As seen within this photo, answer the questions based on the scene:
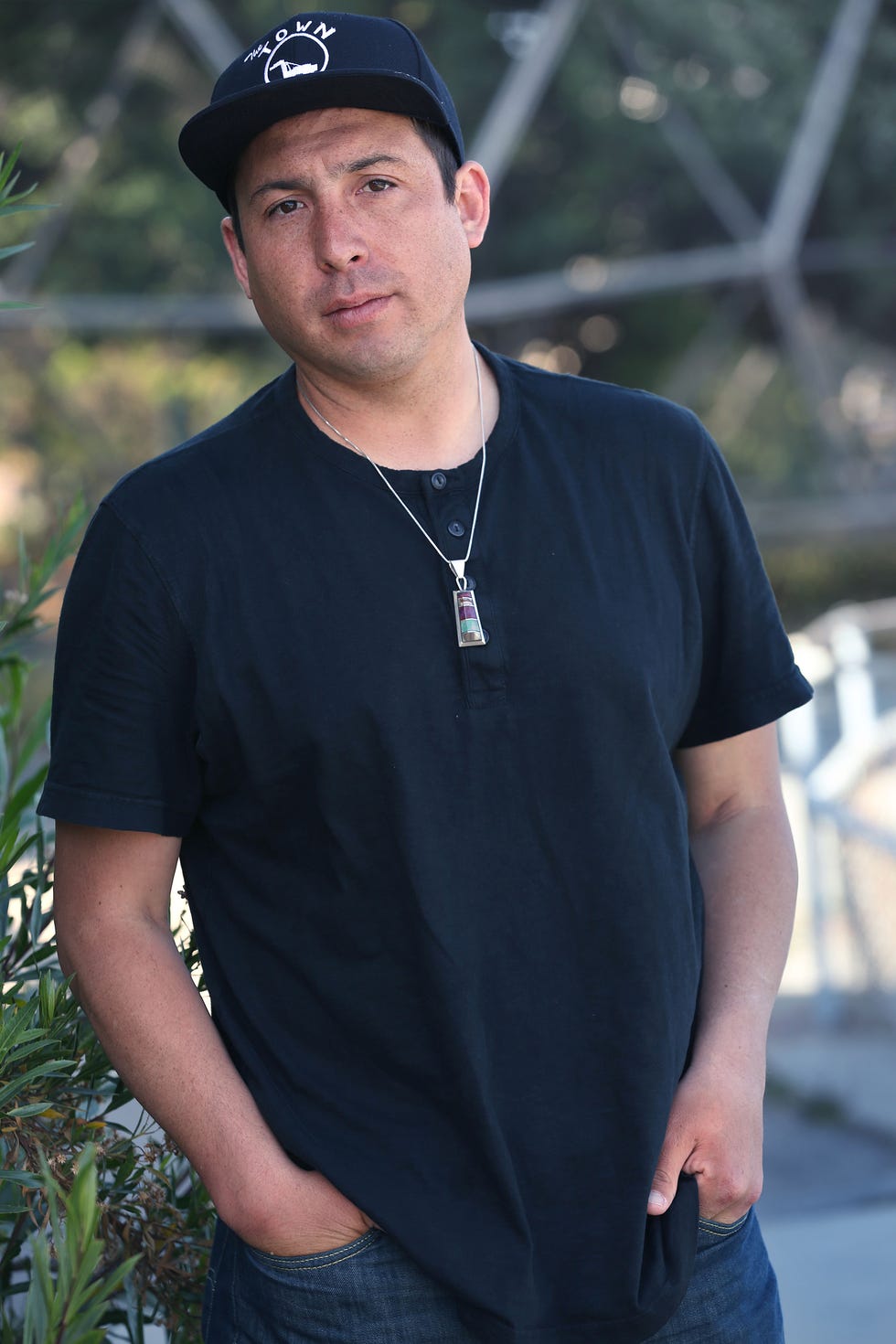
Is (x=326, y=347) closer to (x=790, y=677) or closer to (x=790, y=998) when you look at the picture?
(x=790, y=677)

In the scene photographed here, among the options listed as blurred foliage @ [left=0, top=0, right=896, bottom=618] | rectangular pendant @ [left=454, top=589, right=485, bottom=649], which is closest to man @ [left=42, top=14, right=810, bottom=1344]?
rectangular pendant @ [left=454, top=589, right=485, bottom=649]

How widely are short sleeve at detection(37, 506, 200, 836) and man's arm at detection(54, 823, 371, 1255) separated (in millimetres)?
63

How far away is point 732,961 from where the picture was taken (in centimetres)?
177

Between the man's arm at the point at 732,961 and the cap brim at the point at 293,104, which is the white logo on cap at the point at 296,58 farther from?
the man's arm at the point at 732,961

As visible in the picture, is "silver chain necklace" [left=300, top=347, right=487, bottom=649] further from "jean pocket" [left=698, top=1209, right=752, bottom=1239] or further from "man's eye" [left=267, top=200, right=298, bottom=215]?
"jean pocket" [left=698, top=1209, right=752, bottom=1239]

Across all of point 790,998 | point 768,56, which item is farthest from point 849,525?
point 790,998

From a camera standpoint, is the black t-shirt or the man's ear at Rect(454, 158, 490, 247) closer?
the black t-shirt

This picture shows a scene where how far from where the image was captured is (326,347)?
64.1 inches

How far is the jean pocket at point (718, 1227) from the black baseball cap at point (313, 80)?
4.09ft

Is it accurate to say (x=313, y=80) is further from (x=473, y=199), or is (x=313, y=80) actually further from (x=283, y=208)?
(x=473, y=199)

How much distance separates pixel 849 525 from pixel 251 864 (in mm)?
15106

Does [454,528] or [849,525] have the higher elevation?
[849,525]

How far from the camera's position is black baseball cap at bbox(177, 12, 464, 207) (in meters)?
1.58

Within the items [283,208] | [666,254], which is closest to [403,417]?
[283,208]
